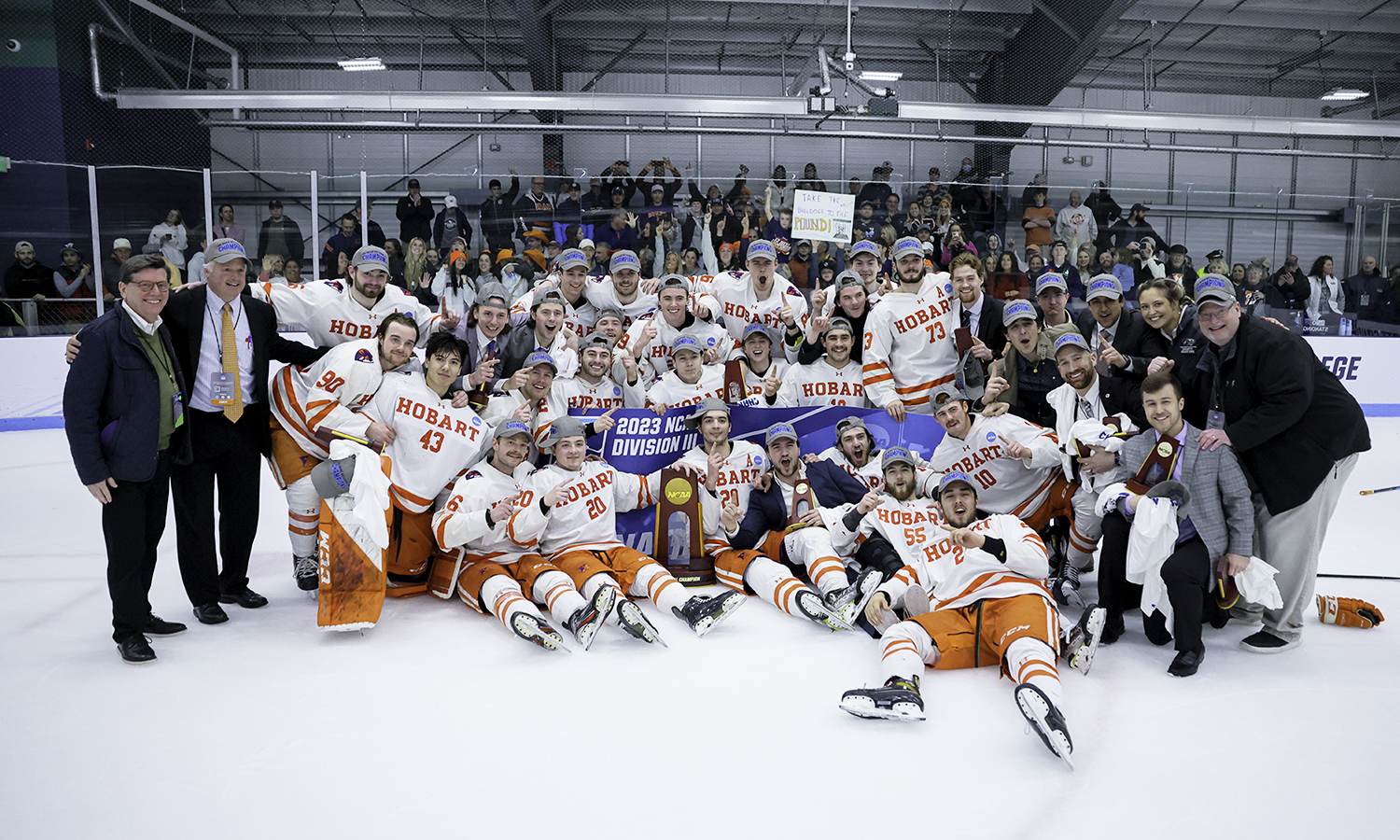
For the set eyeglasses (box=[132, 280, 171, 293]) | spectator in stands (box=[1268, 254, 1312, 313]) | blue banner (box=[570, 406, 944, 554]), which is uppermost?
spectator in stands (box=[1268, 254, 1312, 313])

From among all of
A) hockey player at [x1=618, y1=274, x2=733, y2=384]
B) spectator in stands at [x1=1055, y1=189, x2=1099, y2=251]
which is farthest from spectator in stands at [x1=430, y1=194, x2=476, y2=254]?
spectator in stands at [x1=1055, y1=189, x2=1099, y2=251]

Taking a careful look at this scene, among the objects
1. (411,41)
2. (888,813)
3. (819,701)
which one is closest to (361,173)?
(411,41)

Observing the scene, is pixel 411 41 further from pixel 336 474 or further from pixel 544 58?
pixel 336 474

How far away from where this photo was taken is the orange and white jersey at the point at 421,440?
13.5 ft

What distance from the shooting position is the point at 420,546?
4.22 m

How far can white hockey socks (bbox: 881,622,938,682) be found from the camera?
10.3ft

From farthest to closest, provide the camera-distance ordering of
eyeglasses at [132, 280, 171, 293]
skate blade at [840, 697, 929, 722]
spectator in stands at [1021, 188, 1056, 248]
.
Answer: spectator in stands at [1021, 188, 1056, 248], eyeglasses at [132, 280, 171, 293], skate blade at [840, 697, 929, 722]

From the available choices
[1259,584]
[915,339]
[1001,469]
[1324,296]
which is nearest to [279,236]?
[915,339]

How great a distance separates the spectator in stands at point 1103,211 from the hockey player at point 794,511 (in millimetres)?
7702

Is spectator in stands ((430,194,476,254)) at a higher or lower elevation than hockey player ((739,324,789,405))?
higher

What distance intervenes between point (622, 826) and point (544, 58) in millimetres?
13773

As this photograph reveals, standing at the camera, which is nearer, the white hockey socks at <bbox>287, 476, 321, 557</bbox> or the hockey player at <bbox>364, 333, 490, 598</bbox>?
the hockey player at <bbox>364, 333, 490, 598</bbox>

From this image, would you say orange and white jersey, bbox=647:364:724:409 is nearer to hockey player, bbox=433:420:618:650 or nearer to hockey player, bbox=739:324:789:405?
hockey player, bbox=739:324:789:405

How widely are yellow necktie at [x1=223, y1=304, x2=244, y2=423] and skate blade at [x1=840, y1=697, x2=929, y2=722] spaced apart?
2783 mm
